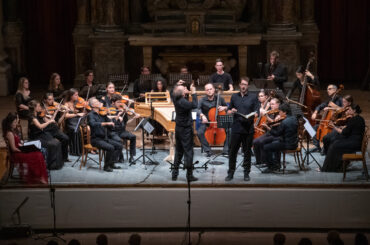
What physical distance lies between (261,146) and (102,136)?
216cm

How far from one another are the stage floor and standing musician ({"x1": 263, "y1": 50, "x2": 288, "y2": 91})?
6.67ft

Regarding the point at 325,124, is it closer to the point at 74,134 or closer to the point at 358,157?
the point at 358,157

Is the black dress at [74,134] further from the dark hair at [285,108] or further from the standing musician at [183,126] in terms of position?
the dark hair at [285,108]

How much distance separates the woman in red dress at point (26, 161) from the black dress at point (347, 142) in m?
3.78

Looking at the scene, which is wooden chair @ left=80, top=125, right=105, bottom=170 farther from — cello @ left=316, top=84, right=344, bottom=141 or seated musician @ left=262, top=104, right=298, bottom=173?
cello @ left=316, top=84, right=344, bottom=141

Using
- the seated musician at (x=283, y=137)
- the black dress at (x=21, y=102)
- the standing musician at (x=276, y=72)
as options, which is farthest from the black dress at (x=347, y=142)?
the black dress at (x=21, y=102)

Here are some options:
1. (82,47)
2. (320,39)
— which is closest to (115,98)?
(82,47)

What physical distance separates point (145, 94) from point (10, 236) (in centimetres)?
337

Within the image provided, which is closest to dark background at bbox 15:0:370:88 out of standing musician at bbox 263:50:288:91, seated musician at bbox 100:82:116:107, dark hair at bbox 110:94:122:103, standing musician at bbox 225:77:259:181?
standing musician at bbox 263:50:288:91

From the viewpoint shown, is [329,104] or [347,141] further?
[329,104]

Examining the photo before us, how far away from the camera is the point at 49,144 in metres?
11.0

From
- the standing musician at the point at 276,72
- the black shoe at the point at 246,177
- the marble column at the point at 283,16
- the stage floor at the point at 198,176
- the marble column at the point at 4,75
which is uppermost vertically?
the marble column at the point at 283,16

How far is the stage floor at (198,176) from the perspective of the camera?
1021cm

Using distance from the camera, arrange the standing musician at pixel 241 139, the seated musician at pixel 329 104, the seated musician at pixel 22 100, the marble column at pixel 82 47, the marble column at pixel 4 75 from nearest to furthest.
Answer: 1. the standing musician at pixel 241 139
2. the seated musician at pixel 329 104
3. the seated musician at pixel 22 100
4. the marble column at pixel 4 75
5. the marble column at pixel 82 47
